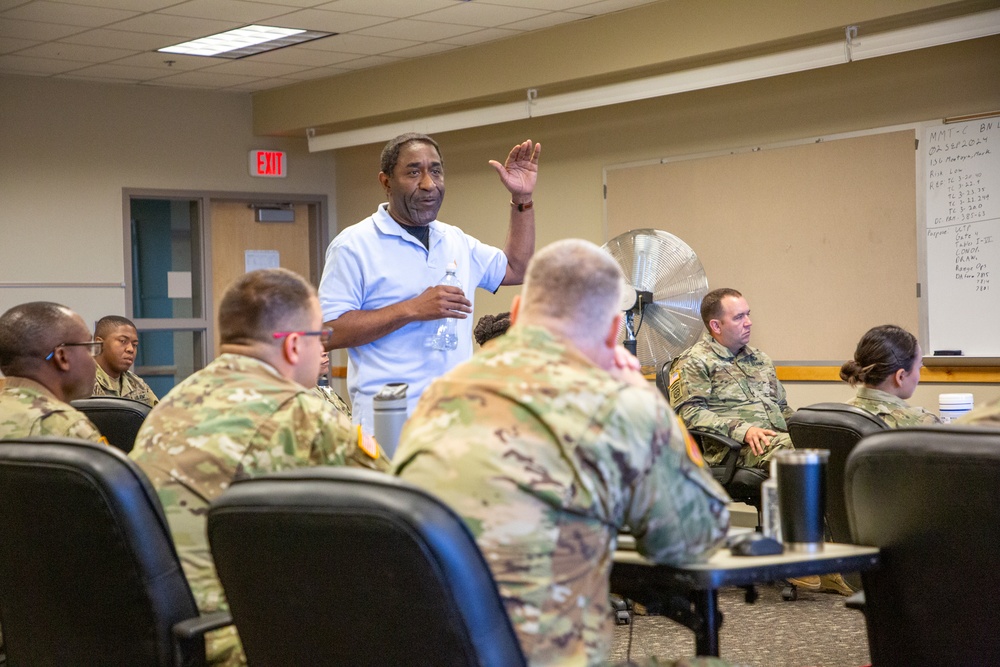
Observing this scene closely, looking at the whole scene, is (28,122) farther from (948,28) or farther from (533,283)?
(533,283)

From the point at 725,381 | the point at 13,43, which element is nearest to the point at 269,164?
the point at 13,43

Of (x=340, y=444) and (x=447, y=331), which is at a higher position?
(x=447, y=331)

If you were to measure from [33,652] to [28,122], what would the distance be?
6.87m

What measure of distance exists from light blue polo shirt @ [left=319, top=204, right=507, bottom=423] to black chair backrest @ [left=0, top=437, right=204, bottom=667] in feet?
3.41

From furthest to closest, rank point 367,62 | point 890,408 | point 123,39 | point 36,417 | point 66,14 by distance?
point 367,62, point 123,39, point 66,14, point 890,408, point 36,417

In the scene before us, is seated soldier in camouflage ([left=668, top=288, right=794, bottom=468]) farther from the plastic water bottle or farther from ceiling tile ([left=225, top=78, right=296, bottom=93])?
ceiling tile ([left=225, top=78, right=296, bottom=93])

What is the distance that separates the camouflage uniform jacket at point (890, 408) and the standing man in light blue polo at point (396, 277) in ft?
5.27

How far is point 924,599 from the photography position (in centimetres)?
191

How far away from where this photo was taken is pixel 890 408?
3.95 meters

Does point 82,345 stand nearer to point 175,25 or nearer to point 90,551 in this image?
point 90,551

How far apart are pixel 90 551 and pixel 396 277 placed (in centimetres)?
125

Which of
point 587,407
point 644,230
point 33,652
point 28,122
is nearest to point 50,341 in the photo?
point 33,652

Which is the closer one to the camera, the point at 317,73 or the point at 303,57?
the point at 303,57

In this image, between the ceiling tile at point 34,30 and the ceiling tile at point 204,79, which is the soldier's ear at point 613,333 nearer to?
the ceiling tile at point 34,30
